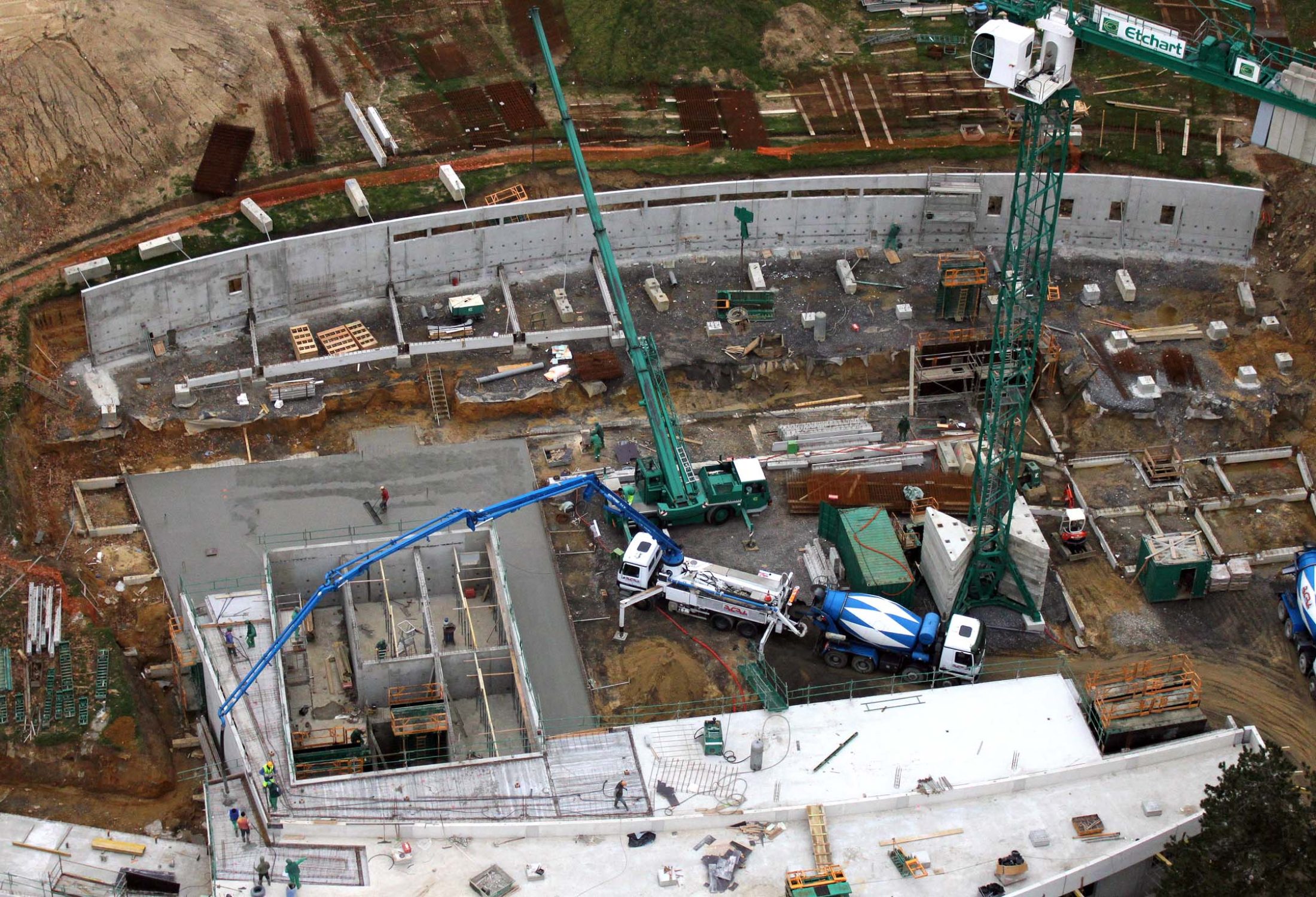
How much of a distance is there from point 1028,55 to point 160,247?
32.1 meters

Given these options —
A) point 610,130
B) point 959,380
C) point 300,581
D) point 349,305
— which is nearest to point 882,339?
point 959,380

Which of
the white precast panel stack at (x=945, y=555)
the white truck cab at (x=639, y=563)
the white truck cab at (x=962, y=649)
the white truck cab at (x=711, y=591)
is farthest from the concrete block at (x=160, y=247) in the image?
the white truck cab at (x=962, y=649)

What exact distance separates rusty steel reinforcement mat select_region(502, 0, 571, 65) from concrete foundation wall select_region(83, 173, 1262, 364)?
1052cm

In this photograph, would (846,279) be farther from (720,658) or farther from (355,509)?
(355,509)

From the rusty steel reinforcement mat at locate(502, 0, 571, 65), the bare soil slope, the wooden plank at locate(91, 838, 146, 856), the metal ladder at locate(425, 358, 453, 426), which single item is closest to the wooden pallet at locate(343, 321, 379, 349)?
the metal ladder at locate(425, 358, 453, 426)

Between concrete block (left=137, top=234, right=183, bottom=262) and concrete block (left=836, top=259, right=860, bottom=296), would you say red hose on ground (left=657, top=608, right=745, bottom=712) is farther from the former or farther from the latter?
concrete block (left=137, top=234, right=183, bottom=262)

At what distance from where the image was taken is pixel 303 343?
5662 centimetres

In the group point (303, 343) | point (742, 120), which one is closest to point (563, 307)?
point (303, 343)

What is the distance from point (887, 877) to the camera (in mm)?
37188

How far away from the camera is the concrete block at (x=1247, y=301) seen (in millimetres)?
58781

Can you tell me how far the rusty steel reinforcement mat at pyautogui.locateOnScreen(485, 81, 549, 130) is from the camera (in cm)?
6481

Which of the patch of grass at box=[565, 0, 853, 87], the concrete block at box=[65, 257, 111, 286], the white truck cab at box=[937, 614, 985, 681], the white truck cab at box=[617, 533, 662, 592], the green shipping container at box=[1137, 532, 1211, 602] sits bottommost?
the white truck cab at box=[937, 614, 985, 681]

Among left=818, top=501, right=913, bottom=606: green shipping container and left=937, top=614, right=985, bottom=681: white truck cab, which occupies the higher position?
left=818, top=501, right=913, bottom=606: green shipping container

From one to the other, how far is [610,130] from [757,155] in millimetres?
6136
